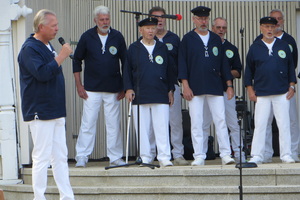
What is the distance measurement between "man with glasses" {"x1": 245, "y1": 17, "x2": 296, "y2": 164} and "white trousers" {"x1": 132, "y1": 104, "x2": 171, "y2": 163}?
1.18 metres

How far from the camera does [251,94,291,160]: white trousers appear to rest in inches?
377

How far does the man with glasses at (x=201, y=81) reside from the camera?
31.2ft

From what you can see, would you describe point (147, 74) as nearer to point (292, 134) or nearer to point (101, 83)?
point (101, 83)

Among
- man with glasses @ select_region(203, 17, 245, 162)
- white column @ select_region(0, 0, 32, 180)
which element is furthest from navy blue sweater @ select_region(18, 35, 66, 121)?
man with glasses @ select_region(203, 17, 245, 162)

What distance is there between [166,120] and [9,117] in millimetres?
2004

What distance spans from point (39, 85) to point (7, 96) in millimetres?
2232

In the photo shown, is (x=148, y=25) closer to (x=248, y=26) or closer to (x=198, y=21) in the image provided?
(x=198, y=21)

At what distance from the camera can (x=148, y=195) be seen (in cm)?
838

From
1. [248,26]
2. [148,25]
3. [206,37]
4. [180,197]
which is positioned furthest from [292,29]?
[180,197]

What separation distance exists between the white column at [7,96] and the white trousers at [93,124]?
85 centimetres

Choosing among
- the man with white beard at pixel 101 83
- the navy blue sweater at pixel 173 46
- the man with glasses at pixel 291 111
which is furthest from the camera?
the man with glasses at pixel 291 111

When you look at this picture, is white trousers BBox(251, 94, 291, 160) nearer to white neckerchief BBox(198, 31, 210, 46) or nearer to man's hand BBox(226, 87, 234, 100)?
man's hand BBox(226, 87, 234, 100)

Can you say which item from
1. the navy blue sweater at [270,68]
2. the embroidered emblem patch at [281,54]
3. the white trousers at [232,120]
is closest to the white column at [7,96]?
the white trousers at [232,120]

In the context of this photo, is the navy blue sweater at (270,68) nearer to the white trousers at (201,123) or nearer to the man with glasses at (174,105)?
the white trousers at (201,123)
